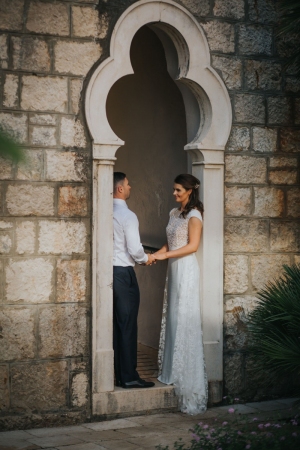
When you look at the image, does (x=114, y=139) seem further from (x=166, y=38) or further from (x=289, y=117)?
(x=289, y=117)

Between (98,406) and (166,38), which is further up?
(166,38)

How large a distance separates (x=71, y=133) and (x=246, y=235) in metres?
1.81

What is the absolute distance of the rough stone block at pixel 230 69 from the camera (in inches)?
230

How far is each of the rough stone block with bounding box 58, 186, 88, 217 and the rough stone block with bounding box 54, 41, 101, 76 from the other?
2.89 feet

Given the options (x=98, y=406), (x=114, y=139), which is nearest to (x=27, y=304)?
(x=98, y=406)

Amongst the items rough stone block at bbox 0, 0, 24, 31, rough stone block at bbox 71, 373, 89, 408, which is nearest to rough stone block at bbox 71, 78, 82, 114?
rough stone block at bbox 0, 0, 24, 31

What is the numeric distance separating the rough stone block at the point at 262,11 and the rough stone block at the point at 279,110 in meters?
0.68

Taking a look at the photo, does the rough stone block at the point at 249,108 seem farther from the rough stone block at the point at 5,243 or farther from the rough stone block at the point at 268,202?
the rough stone block at the point at 5,243

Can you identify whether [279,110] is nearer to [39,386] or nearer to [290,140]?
[290,140]

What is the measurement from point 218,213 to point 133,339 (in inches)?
50.2

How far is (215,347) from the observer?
5.89 m

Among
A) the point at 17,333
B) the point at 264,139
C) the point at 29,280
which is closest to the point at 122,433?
the point at 17,333

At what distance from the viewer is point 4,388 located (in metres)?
5.00

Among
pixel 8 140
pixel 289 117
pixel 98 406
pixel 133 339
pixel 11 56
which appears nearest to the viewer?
pixel 8 140
